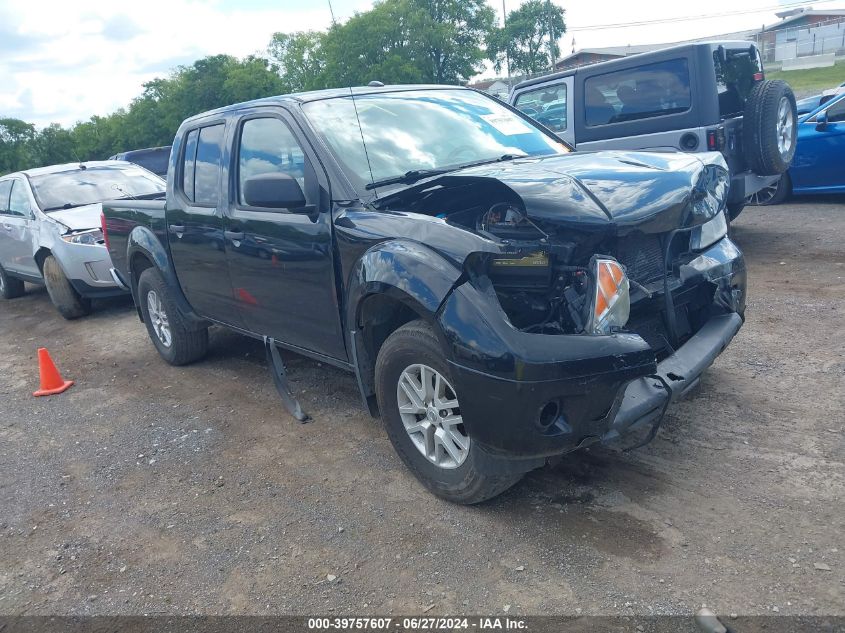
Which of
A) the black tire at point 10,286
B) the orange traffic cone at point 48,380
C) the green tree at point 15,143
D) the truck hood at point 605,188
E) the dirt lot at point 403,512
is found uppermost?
the green tree at point 15,143

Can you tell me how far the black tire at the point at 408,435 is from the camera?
3.15m

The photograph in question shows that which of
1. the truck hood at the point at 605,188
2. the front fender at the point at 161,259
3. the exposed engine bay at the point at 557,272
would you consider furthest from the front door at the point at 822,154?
the front fender at the point at 161,259

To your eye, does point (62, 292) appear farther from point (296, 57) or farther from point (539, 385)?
point (296, 57)

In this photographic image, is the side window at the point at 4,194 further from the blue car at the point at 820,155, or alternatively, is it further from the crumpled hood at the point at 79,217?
the blue car at the point at 820,155

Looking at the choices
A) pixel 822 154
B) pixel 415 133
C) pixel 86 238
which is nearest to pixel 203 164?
pixel 415 133

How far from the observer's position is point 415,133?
13.5 ft

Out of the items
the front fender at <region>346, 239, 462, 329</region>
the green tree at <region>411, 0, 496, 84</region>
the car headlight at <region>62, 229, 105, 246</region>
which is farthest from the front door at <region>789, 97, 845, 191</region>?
the green tree at <region>411, 0, 496, 84</region>

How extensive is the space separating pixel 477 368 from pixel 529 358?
230 millimetres

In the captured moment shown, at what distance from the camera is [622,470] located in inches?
139

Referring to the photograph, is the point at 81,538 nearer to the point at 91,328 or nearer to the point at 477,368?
the point at 477,368

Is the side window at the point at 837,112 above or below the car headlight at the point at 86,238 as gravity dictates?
below

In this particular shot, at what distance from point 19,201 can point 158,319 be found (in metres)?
4.32

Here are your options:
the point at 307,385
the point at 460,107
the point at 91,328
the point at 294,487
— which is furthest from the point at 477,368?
the point at 91,328

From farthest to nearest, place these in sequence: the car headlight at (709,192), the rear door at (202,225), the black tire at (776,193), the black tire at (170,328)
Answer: the black tire at (776,193)
the black tire at (170,328)
the rear door at (202,225)
the car headlight at (709,192)
